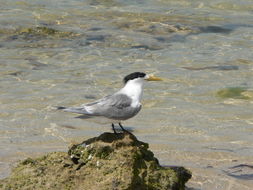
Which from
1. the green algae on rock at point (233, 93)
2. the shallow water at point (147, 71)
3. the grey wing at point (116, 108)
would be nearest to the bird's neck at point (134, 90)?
the grey wing at point (116, 108)

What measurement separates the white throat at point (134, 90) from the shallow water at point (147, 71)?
117 cm

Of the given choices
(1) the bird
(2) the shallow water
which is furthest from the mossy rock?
(1) the bird

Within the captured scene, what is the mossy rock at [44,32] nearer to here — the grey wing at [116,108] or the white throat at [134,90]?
the white throat at [134,90]

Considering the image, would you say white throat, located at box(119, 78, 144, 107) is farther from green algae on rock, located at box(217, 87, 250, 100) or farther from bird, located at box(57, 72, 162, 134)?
green algae on rock, located at box(217, 87, 250, 100)

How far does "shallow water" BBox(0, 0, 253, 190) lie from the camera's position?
8070 mm

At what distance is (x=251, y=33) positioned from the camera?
1523 centimetres

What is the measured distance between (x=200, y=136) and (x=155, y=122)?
0.92m

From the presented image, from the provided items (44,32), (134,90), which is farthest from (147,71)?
(134,90)

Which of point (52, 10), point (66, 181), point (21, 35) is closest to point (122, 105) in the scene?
point (66, 181)

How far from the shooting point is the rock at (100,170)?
17.9 ft

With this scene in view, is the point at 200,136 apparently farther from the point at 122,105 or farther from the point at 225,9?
the point at 225,9

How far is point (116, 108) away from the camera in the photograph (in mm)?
6145

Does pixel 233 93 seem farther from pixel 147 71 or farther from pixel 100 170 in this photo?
pixel 100 170

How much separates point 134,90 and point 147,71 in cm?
579
